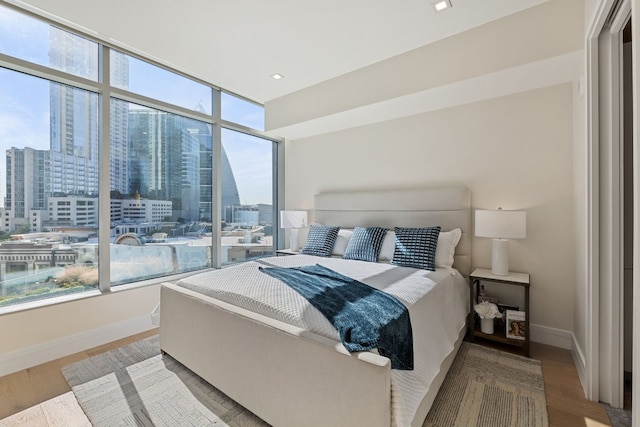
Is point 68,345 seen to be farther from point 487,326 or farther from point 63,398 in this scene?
point 487,326

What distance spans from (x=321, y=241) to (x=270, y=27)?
2.21 m

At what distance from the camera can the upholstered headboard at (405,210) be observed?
9.64 ft

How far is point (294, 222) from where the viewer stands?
4074 mm

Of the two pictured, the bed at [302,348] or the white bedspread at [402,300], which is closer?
the bed at [302,348]

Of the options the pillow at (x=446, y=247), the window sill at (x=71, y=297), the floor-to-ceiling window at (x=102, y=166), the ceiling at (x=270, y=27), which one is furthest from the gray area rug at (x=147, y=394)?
the ceiling at (x=270, y=27)

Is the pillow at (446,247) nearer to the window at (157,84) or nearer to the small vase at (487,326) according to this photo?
the small vase at (487,326)

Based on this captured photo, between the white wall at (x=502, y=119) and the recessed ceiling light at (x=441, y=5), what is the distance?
45 cm

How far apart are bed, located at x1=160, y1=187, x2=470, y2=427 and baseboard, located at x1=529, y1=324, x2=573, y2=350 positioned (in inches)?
26.6

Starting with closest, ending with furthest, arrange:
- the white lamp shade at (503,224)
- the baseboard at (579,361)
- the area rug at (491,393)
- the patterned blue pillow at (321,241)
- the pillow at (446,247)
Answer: the area rug at (491,393) → the baseboard at (579,361) → the white lamp shade at (503,224) → the pillow at (446,247) → the patterned blue pillow at (321,241)

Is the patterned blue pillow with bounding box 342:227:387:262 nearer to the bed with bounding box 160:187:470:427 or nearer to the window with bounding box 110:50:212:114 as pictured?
the bed with bounding box 160:187:470:427

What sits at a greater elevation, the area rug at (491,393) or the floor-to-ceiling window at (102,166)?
the floor-to-ceiling window at (102,166)

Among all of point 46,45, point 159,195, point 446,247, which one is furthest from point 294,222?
point 46,45

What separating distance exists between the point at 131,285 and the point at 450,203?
343 centimetres

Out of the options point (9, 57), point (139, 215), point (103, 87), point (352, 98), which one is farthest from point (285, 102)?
point (9, 57)
